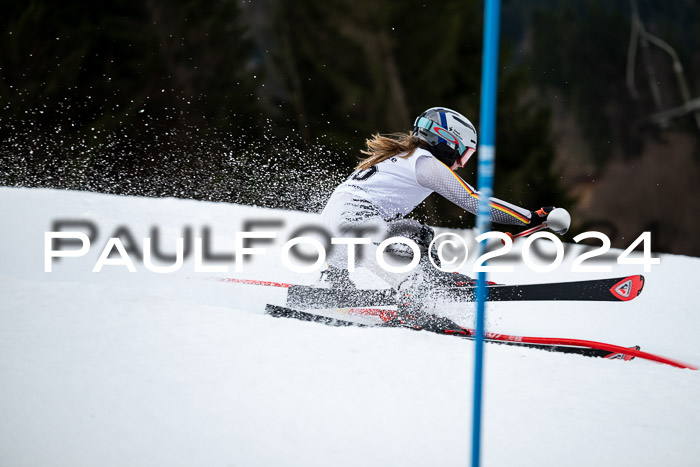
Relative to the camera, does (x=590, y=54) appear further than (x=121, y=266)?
Yes

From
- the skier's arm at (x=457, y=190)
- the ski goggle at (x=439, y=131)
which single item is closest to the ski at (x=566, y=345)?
the skier's arm at (x=457, y=190)

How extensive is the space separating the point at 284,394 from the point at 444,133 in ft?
6.02

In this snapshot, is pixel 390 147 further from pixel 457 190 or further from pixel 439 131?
pixel 457 190

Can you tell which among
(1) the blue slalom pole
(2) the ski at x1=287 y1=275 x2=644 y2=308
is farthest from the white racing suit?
(1) the blue slalom pole

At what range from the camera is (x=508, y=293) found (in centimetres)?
371

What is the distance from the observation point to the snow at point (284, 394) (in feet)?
7.65

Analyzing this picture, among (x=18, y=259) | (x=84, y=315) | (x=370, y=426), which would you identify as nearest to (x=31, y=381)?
(x=84, y=315)

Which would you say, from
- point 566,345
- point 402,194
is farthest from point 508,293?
point 402,194

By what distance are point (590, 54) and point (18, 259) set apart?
22.4m

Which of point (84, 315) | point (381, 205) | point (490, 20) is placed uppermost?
point (490, 20)

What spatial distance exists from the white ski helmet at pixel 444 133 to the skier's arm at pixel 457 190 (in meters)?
0.18

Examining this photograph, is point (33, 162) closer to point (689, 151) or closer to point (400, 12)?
point (400, 12)

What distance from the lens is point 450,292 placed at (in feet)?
→ 12.6

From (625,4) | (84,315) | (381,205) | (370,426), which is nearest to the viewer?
(370,426)
